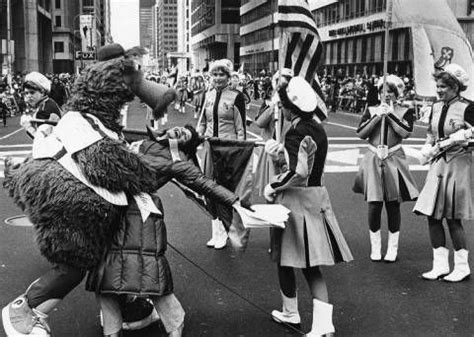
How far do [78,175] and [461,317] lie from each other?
10.5 feet

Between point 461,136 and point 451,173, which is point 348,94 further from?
point 461,136

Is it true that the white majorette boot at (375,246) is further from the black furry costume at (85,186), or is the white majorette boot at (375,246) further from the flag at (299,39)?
the black furry costume at (85,186)

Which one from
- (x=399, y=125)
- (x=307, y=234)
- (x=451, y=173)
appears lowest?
(x=307, y=234)

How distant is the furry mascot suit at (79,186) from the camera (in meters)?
4.07

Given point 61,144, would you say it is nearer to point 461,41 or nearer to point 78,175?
point 78,175

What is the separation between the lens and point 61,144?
416 centimetres

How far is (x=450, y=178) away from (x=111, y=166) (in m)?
3.54

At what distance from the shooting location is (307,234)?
4781mm

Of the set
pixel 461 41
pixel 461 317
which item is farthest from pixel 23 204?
pixel 461 41

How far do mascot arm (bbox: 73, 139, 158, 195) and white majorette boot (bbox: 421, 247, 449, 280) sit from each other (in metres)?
3.36

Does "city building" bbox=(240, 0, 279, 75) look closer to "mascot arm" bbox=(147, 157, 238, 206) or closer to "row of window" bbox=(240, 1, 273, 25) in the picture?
"row of window" bbox=(240, 1, 273, 25)

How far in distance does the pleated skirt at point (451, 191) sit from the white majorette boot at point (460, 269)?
35 cm

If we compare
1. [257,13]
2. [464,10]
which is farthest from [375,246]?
[257,13]

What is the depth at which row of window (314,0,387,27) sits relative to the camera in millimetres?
53625
